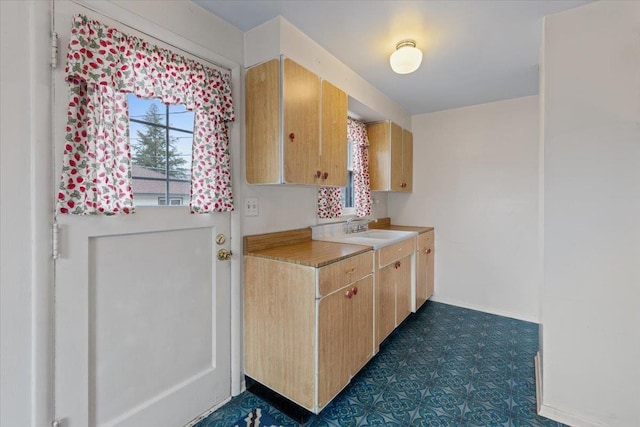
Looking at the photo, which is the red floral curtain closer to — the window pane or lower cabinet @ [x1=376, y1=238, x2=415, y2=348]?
lower cabinet @ [x1=376, y1=238, x2=415, y2=348]

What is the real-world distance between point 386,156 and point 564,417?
2.40 meters

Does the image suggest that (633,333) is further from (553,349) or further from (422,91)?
(422,91)

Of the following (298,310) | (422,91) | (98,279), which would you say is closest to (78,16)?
(98,279)

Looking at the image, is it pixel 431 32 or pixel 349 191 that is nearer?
pixel 431 32

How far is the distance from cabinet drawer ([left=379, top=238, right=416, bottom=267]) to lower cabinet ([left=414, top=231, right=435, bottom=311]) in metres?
0.21

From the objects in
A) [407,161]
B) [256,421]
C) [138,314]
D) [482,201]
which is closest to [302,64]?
[138,314]

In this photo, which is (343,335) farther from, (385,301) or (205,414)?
(205,414)

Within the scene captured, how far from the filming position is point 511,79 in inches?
103

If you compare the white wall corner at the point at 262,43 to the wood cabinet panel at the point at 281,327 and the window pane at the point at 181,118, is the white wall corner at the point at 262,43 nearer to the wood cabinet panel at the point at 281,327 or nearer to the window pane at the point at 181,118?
the window pane at the point at 181,118

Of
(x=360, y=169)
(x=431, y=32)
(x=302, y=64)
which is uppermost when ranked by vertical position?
(x=431, y=32)

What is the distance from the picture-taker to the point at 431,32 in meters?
1.91

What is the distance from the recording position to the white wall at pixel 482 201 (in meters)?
3.00

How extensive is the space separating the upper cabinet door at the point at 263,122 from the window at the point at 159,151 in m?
0.37

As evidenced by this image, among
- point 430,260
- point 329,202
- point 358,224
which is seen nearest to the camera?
point 329,202
